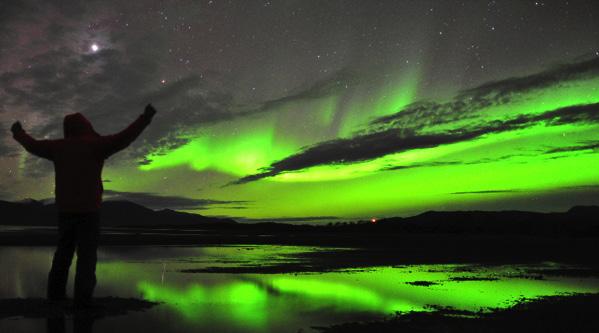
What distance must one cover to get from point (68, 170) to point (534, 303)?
21.0 feet

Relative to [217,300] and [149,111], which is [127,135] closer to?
[149,111]

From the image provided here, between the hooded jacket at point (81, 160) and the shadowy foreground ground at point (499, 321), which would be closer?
the shadowy foreground ground at point (499, 321)

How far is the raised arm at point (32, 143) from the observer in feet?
20.0

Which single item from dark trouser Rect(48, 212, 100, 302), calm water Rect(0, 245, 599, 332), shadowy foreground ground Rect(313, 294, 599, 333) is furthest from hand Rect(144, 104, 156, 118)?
shadowy foreground ground Rect(313, 294, 599, 333)

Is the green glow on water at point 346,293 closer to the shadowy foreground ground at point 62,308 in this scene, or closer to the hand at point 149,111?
the shadowy foreground ground at point 62,308

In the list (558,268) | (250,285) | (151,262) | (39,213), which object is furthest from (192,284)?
(39,213)

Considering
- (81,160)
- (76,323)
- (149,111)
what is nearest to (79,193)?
(81,160)

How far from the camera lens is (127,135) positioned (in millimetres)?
5711

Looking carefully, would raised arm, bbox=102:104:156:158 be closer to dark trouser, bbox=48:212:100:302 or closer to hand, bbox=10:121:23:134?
dark trouser, bbox=48:212:100:302

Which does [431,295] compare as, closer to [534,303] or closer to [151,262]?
[534,303]

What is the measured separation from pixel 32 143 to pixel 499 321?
5905mm

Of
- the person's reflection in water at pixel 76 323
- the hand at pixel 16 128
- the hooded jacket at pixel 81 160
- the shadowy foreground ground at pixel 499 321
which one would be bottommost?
the shadowy foreground ground at pixel 499 321

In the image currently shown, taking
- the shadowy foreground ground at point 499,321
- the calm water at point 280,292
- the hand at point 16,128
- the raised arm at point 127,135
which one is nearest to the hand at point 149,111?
the raised arm at point 127,135

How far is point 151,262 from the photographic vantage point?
12914mm
